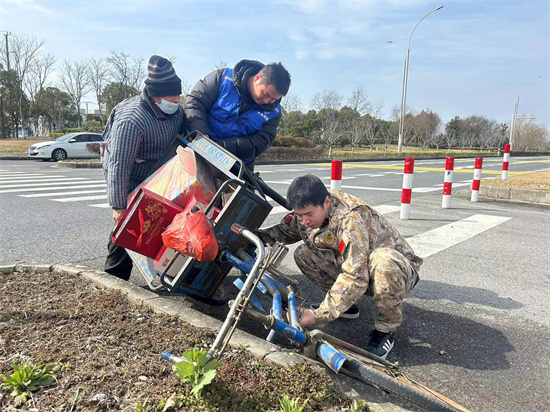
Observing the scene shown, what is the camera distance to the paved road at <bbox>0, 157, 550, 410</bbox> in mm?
2393

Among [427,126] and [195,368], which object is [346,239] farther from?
[427,126]

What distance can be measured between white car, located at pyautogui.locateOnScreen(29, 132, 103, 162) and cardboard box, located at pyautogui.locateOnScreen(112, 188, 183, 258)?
18.7 meters

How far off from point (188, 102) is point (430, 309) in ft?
8.00

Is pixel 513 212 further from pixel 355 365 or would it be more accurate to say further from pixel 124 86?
pixel 124 86

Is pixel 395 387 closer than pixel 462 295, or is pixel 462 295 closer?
pixel 395 387

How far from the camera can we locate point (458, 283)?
3850 millimetres

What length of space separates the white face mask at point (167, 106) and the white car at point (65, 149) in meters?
18.1

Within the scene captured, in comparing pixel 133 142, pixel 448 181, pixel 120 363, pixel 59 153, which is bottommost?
pixel 120 363

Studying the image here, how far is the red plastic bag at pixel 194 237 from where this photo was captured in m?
2.20

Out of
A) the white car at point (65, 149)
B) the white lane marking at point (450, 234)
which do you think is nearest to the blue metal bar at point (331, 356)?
the white lane marking at point (450, 234)

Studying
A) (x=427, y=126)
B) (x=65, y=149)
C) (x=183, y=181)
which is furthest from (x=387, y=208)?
(x=427, y=126)

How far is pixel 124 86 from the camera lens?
31.3 m

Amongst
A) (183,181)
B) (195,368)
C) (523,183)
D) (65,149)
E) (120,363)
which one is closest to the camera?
(195,368)

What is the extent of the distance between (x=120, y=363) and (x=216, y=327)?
0.55m
